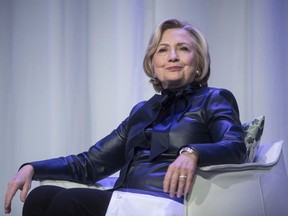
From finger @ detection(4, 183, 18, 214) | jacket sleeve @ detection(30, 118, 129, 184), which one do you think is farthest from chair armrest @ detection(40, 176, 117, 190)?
finger @ detection(4, 183, 18, 214)

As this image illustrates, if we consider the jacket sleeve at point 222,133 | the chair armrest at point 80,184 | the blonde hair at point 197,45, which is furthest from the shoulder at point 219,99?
the chair armrest at point 80,184

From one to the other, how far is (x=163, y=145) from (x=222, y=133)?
210 millimetres

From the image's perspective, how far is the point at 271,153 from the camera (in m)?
1.52

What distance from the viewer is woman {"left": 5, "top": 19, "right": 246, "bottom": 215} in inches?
47.8

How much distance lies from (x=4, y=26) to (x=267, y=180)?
6.69 feet

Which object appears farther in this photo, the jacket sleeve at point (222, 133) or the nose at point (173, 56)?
the nose at point (173, 56)

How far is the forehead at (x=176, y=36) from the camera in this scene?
1.68 m

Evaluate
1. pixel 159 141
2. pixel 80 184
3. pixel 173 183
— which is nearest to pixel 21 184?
pixel 80 184

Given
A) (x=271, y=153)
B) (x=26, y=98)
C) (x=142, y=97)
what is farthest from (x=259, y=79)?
(x=26, y=98)

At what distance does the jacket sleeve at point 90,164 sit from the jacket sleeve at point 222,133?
421 mm

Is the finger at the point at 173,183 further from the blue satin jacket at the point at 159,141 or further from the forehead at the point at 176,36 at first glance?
the forehead at the point at 176,36

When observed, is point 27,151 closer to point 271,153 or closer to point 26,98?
point 26,98

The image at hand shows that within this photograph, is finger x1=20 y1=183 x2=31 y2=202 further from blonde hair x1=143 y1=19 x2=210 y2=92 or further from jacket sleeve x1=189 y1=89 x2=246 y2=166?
blonde hair x1=143 y1=19 x2=210 y2=92

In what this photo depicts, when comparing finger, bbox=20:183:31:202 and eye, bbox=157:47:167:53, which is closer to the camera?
finger, bbox=20:183:31:202
